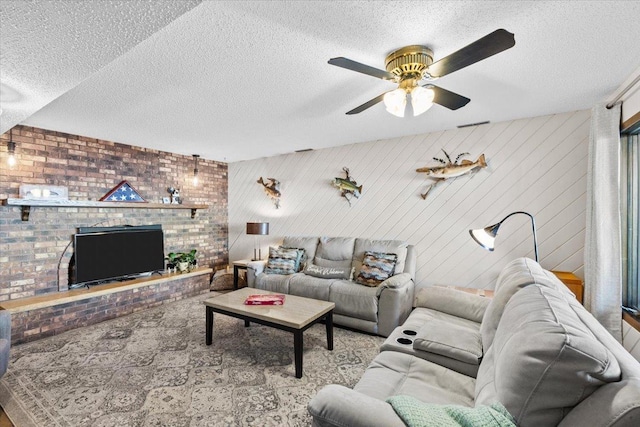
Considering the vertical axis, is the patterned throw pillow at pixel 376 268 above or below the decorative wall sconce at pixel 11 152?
below

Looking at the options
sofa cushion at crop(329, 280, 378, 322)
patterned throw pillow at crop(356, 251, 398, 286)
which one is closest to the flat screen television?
sofa cushion at crop(329, 280, 378, 322)

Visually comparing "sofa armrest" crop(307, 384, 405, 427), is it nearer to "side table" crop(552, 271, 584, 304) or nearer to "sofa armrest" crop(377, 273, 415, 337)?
"sofa armrest" crop(377, 273, 415, 337)

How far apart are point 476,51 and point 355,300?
98.8 inches

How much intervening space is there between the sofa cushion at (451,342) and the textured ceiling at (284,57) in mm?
1781

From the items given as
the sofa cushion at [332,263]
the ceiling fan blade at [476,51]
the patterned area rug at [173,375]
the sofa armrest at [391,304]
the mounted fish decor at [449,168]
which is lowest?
the patterned area rug at [173,375]

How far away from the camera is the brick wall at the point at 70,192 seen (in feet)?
10.2

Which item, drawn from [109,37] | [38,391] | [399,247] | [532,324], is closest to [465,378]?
[532,324]

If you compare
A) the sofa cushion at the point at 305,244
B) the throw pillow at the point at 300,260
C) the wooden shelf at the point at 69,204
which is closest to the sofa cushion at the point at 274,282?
the throw pillow at the point at 300,260

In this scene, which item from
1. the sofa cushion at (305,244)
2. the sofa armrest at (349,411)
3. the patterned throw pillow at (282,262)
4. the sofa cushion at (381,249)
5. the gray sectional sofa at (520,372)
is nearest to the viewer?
the gray sectional sofa at (520,372)

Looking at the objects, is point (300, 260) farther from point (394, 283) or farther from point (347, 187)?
point (394, 283)

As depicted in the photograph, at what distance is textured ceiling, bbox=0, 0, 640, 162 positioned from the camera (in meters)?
1.29

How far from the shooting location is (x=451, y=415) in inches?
36.7

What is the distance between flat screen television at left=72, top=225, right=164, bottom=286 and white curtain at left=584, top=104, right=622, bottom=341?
5.25 m

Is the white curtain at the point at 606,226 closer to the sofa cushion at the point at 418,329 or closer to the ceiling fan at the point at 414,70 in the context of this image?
the sofa cushion at the point at 418,329
